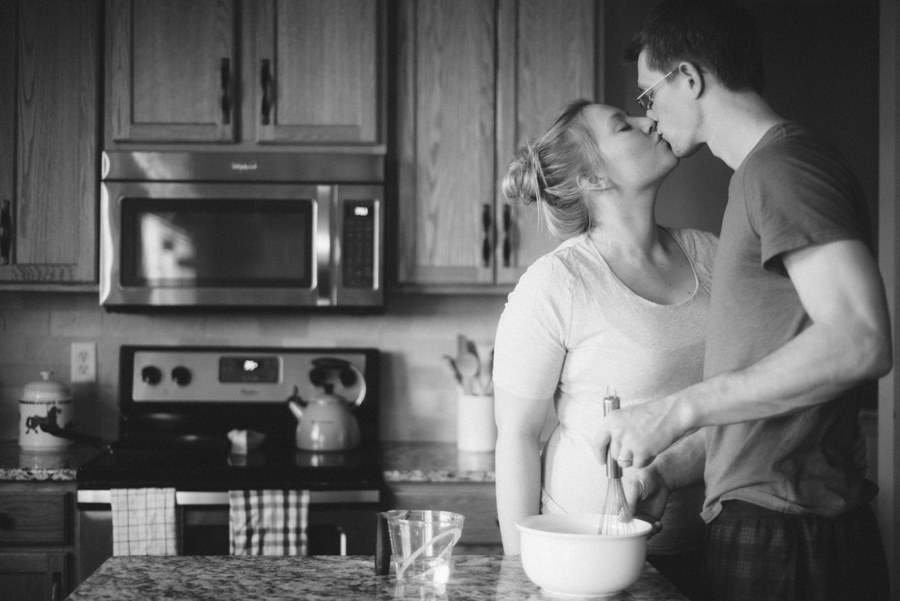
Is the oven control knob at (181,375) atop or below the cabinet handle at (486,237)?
below

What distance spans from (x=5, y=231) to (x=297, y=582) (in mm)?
1919

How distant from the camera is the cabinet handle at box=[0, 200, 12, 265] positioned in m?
2.68

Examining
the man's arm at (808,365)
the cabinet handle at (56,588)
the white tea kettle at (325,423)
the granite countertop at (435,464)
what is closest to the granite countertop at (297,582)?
the man's arm at (808,365)

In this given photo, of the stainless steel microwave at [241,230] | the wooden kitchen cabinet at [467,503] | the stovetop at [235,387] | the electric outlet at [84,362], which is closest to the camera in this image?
the wooden kitchen cabinet at [467,503]

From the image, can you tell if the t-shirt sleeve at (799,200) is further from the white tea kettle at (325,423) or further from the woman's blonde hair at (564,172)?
the white tea kettle at (325,423)

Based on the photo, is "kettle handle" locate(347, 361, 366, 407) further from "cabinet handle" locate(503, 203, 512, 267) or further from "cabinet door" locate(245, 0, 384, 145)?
"cabinet door" locate(245, 0, 384, 145)

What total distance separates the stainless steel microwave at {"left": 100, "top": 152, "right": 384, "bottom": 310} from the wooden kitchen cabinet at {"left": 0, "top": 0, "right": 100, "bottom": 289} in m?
0.10

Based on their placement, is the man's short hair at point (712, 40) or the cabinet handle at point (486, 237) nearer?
the man's short hair at point (712, 40)

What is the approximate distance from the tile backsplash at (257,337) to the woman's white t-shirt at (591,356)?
145 centimetres

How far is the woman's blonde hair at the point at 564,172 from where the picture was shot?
5.63 feet

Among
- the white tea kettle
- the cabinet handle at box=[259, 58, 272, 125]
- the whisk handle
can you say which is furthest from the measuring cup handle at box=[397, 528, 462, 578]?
the cabinet handle at box=[259, 58, 272, 125]

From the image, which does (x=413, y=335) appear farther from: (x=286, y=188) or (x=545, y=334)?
(x=545, y=334)

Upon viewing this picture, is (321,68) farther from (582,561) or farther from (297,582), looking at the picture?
(582,561)

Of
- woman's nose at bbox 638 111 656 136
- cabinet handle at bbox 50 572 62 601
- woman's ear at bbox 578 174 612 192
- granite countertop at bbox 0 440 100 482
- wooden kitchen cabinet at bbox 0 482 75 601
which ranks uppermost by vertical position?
woman's nose at bbox 638 111 656 136
